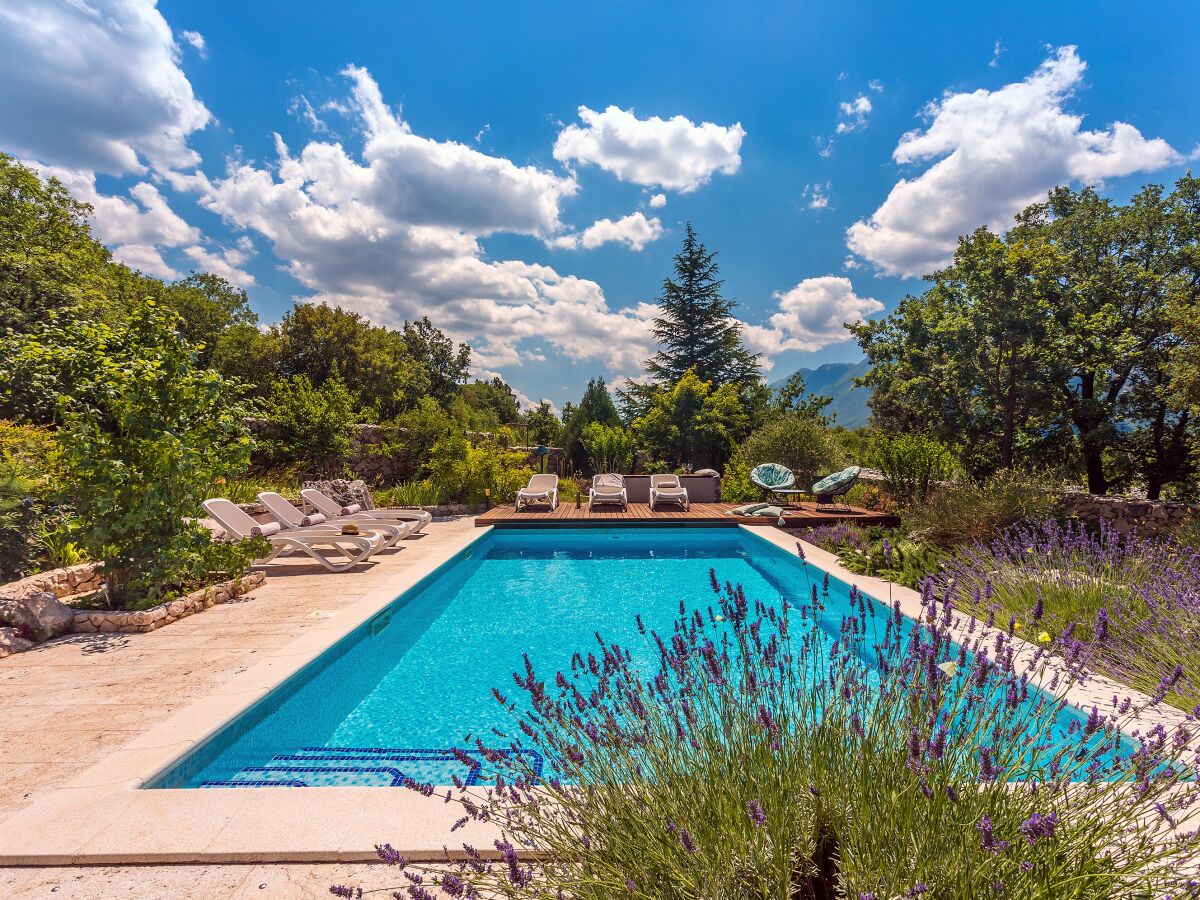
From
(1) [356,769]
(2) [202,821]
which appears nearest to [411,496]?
(1) [356,769]

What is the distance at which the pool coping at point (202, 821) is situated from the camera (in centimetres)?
201

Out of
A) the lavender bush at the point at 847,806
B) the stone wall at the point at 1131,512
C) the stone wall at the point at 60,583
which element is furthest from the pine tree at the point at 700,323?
the lavender bush at the point at 847,806

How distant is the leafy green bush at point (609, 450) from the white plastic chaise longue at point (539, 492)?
14.8 ft

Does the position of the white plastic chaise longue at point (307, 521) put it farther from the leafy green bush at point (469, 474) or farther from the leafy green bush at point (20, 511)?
the leafy green bush at point (469, 474)

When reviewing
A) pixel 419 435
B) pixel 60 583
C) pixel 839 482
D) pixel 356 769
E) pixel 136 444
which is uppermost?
pixel 419 435

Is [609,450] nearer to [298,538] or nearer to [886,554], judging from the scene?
[298,538]

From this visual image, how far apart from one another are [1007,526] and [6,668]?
375 inches

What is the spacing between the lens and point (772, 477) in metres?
11.3

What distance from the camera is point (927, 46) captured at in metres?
9.54

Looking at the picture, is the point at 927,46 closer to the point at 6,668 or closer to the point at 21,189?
the point at 6,668

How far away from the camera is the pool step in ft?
9.34

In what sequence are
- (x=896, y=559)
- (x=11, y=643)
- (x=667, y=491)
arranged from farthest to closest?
1. (x=667, y=491)
2. (x=896, y=559)
3. (x=11, y=643)

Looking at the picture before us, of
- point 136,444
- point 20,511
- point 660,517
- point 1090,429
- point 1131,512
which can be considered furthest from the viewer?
point 1090,429

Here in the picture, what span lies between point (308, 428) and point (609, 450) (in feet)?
27.5
